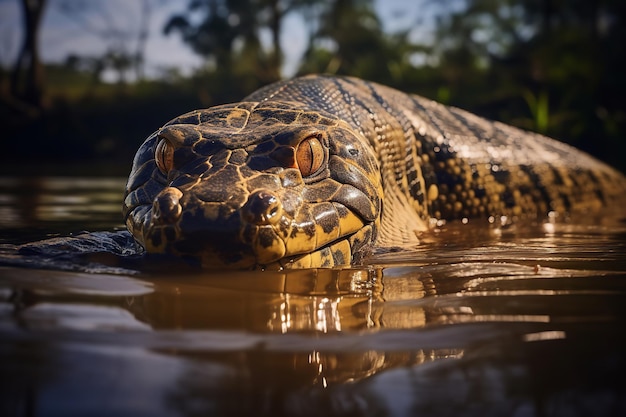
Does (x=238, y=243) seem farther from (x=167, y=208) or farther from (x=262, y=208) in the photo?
(x=167, y=208)

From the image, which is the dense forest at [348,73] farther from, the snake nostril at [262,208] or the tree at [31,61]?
the snake nostril at [262,208]

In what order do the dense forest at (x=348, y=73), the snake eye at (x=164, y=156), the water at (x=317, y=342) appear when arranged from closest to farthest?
1. the water at (x=317, y=342)
2. the snake eye at (x=164, y=156)
3. the dense forest at (x=348, y=73)

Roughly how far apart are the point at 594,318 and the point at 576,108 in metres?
12.4

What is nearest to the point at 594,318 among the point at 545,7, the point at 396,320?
the point at 396,320

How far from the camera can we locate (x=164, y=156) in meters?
2.81

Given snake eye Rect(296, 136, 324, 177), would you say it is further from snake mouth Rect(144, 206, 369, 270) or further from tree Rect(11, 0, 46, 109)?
tree Rect(11, 0, 46, 109)

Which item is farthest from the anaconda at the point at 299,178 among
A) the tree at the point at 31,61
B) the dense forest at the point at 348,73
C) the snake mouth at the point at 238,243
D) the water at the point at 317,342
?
the tree at the point at 31,61

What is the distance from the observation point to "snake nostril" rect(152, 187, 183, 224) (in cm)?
235

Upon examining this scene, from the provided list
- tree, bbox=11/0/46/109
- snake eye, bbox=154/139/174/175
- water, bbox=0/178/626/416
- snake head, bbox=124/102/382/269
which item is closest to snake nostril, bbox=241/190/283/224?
snake head, bbox=124/102/382/269

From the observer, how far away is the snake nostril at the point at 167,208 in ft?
7.70

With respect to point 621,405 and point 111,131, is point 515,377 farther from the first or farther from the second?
point 111,131

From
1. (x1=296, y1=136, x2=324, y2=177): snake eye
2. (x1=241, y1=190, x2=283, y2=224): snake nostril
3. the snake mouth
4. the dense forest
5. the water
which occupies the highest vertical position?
the dense forest

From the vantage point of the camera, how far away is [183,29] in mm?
27656

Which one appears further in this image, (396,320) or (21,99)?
(21,99)
